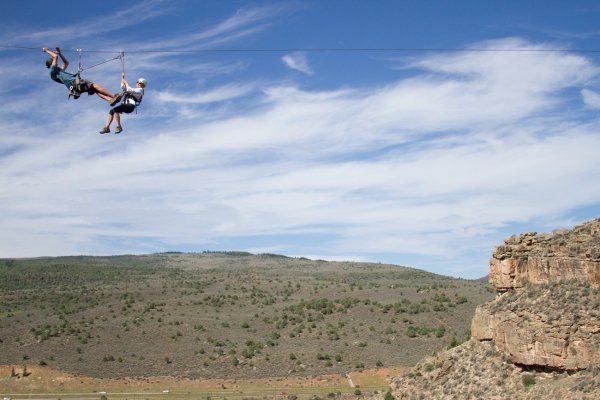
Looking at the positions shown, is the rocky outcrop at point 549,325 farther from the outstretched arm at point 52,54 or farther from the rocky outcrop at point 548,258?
the outstretched arm at point 52,54

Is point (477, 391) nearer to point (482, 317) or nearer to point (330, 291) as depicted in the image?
point (482, 317)

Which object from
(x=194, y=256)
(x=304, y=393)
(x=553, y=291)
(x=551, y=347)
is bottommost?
(x=304, y=393)

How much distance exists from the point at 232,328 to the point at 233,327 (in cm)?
50

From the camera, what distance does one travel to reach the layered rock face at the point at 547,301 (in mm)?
24188

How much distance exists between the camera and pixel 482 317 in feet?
94.6

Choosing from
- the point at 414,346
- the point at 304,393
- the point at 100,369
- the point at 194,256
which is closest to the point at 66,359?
the point at 100,369

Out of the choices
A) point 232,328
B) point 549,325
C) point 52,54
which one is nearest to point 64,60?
point 52,54

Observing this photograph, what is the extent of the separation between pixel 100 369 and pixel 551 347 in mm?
41119

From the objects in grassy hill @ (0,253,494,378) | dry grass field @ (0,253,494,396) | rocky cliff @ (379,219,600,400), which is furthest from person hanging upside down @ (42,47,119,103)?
dry grass field @ (0,253,494,396)

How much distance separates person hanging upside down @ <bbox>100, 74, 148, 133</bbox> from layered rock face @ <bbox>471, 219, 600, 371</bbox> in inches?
712

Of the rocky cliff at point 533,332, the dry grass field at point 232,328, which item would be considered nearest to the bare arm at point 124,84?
the rocky cliff at point 533,332

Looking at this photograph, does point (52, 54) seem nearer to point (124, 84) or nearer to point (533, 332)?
point (124, 84)

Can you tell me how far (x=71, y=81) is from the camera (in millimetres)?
14898

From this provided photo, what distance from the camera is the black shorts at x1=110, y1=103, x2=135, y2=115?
14461 millimetres
